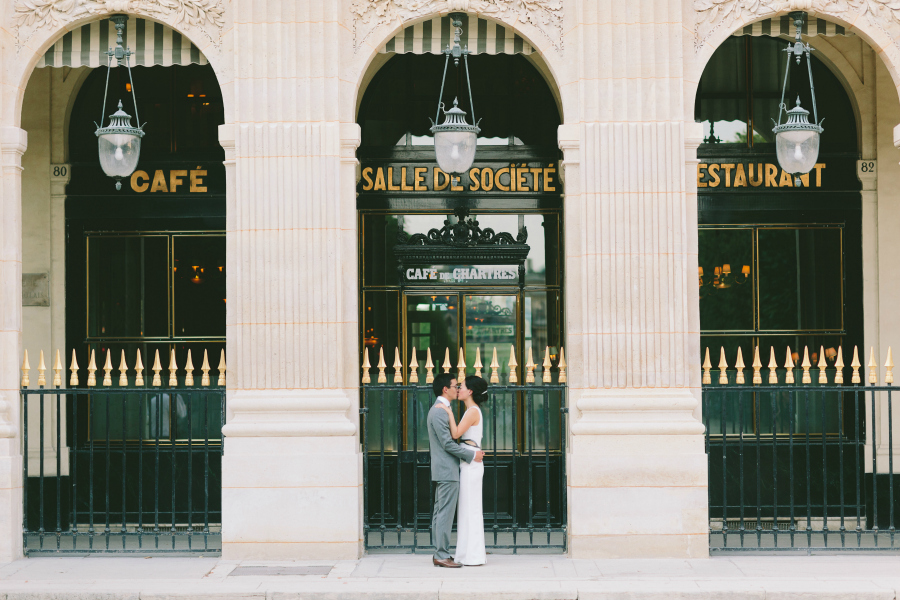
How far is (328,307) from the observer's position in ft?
31.2

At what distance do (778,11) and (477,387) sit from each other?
4.76 metres

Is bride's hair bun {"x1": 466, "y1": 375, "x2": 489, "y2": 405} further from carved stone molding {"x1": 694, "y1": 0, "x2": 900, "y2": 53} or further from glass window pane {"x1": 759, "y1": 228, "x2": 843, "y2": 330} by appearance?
glass window pane {"x1": 759, "y1": 228, "x2": 843, "y2": 330}

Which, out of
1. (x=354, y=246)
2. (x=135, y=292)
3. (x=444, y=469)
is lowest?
(x=444, y=469)

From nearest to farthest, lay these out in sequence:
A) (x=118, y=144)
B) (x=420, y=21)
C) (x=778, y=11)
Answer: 1. (x=118, y=144)
2. (x=778, y=11)
3. (x=420, y=21)

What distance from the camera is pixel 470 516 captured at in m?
9.07

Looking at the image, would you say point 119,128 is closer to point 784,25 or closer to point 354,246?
point 354,246

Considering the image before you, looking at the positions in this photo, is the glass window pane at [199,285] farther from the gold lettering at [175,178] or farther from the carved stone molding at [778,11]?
the carved stone molding at [778,11]

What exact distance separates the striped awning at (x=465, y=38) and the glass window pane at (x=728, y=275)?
3.72 metres

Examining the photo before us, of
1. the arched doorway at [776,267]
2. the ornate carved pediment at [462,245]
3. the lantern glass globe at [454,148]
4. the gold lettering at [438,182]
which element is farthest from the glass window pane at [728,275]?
the lantern glass globe at [454,148]

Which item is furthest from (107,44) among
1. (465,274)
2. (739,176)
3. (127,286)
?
(739,176)

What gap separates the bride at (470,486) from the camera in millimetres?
9023

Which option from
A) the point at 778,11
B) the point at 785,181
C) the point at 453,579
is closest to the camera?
the point at 453,579

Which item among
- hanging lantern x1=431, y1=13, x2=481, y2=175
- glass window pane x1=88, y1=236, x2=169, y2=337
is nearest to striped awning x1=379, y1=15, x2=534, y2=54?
hanging lantern x1=431, y1=13, x2=481, y2=175

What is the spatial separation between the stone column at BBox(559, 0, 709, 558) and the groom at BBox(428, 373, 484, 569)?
1.15m
